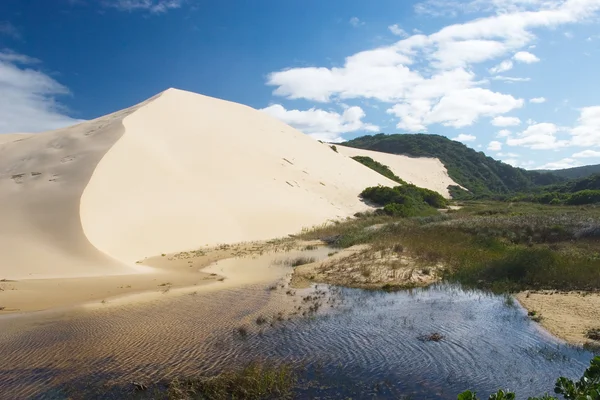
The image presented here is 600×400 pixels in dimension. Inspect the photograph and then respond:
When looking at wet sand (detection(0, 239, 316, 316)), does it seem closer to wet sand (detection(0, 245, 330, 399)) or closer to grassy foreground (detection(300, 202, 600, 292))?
wet sand (detection(0, 245, 330, 399))

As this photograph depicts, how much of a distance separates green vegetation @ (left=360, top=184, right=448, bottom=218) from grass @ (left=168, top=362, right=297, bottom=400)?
25103 mm

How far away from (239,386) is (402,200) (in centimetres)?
2985

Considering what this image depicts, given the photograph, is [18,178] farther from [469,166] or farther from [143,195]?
[469,166]

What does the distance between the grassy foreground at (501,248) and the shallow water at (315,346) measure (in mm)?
1593

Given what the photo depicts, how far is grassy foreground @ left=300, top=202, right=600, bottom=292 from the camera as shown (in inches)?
405

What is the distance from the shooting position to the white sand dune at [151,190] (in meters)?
15.2

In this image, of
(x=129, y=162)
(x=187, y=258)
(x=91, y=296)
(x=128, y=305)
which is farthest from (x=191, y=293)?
(x=129, y=162)

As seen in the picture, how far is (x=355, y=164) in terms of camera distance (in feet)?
153

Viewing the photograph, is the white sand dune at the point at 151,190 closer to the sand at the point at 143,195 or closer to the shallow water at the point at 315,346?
the sand at the point at 143,195

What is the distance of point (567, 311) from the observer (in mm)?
8047

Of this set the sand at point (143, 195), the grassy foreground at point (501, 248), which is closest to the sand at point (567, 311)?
the grassy foreground at point (501, 248)

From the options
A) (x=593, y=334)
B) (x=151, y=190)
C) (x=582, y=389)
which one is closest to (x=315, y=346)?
(x=582, y=389)

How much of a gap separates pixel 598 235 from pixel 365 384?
1248 centimetres

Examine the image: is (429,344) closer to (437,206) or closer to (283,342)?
(283,342)
